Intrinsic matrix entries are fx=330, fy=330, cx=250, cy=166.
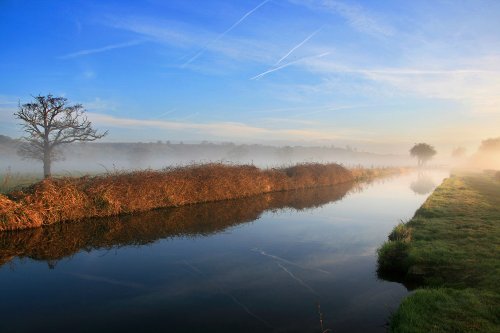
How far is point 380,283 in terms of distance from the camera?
38.3 ft

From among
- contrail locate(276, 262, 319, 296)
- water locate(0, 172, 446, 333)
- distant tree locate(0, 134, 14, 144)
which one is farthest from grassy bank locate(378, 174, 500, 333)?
distant tree locate(0, 134, 14, 144)

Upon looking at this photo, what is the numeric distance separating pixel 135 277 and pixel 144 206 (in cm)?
1331

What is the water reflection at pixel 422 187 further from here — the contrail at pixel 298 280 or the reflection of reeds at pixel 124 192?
the contrail at pixel 298 280

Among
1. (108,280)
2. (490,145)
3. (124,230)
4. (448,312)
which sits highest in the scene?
(490,145)

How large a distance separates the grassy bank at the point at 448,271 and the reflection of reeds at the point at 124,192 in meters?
17.8

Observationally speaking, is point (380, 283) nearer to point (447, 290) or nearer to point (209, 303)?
point (447, 290)

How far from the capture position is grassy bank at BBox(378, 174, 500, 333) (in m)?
8.02

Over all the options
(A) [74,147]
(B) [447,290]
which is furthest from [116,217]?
(A) [74,147]

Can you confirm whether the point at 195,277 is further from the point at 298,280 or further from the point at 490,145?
the point at 490,145

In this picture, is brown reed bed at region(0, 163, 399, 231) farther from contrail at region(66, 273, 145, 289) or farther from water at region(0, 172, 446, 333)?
contrail at region(66, 273, 145, 289)

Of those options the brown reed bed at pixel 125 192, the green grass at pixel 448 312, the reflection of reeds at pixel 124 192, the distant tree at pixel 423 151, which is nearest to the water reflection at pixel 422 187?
the brown reed bed at pixel 125 192

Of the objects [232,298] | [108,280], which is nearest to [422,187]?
[232,298]

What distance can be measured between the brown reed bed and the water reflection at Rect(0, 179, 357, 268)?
919mm

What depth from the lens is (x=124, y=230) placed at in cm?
1948
